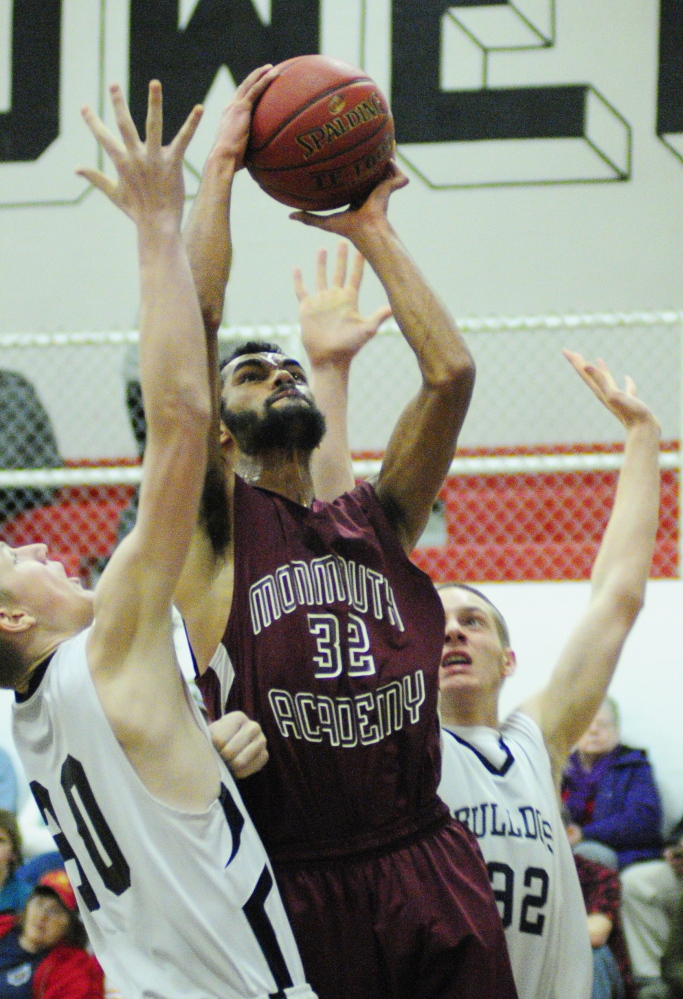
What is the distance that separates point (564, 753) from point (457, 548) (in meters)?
3.50

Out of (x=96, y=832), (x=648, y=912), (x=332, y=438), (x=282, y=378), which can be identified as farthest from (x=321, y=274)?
(x=648, y=912)

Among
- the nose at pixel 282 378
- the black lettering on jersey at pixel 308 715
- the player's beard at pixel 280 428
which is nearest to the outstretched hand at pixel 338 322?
the nose at pixel 282 378

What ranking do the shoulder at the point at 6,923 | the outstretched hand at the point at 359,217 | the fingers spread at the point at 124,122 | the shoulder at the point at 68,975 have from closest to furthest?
the fingers spread at the point at 124,122
the outstretched hand at the point at 359,217
the shoulder at the point at 68,975
the shoulder at the point at 6,923

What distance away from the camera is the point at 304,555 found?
2.69 m

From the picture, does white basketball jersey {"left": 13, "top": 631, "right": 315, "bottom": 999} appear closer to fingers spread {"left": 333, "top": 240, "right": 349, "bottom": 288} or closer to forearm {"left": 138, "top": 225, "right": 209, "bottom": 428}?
forearm {"left": 138, "top": 225, "right": 209, "bottom": 428}

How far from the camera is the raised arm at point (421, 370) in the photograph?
278 cm

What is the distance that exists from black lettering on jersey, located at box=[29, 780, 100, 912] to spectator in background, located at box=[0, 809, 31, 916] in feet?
8.38

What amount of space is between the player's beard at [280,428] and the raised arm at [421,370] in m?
0.19

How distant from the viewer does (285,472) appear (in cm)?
291

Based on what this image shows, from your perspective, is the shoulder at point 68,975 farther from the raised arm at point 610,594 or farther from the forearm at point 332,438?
the forearm at point 332,438

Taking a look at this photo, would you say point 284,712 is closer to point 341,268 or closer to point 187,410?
point 187,410

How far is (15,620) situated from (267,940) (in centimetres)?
83

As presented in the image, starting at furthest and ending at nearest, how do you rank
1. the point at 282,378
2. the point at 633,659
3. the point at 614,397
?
the point at 633,659 < the point at 614,397 < the point at 282,378

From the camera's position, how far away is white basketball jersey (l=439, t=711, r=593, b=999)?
3.10 meters
